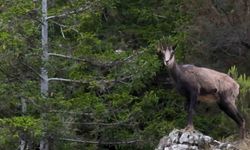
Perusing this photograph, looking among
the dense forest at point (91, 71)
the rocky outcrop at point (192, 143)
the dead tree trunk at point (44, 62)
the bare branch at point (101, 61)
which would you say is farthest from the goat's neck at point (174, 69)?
the dead tree trunk at point (44, 62)

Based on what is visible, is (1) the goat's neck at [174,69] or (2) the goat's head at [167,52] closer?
(2) the goat's head at [167,52]

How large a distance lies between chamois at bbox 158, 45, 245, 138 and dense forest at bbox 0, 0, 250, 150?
1740 millimetres

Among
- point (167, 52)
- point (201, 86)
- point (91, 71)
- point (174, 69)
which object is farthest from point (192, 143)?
point (91, 71)

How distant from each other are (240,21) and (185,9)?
1870 mm

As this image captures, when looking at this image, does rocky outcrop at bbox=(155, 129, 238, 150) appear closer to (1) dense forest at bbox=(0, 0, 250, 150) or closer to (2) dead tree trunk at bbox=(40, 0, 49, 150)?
(1) dense forest at bbox=(0, 0, 250, 150)

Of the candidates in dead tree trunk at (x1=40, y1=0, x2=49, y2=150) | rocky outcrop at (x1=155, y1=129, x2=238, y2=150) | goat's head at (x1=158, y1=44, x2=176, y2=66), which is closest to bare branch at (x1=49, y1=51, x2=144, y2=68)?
dead tree trunk at (x1=40, y1=0, x2=49, y2=150)

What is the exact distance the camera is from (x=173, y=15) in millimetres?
17438

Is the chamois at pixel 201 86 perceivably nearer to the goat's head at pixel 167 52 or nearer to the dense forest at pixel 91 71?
the goat's head at pixel 167 52

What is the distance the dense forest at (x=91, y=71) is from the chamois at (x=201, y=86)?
68.5 inches

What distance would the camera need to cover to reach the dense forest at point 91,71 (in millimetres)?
14062

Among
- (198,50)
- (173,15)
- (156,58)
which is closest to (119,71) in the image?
(156,58)

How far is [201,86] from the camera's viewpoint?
37.7ft

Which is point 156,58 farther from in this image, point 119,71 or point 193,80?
point 193,80

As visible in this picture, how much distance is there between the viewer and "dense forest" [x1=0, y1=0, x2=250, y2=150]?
1406 cm
